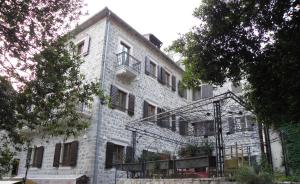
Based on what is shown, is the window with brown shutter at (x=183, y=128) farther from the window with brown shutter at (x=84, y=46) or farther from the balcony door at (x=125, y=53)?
the window with brown shutter at (x=84, y=46)

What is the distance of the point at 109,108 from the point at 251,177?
7.41 metres

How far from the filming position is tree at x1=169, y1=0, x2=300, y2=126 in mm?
6223

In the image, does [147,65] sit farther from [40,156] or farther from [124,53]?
[40,156]

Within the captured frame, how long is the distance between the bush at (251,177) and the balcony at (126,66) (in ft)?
29.2

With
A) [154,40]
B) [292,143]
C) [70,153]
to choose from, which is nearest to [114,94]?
[70,153]

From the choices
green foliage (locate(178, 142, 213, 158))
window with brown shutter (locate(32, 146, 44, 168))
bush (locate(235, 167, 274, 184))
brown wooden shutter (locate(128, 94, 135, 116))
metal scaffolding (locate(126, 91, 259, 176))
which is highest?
brown wooden shutter (locate(128, 94, 135, 116))

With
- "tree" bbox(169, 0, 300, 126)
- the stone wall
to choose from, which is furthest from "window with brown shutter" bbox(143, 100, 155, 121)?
"tree" bbox(169, 0, 300, 126)

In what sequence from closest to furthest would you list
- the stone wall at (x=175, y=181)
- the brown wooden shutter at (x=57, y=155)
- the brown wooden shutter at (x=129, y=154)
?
the stone wall at (x=175, y=181), the brown wooden shutter at (x=129, y=154), the brown wooden shutter at (x=57, y=155)

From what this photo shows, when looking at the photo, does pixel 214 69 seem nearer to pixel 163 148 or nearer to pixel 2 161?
pixel 2 161

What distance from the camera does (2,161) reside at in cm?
873

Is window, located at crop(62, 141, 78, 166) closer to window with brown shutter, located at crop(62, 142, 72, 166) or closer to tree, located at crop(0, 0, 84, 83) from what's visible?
window with brown shutter, located at crop(62, 142, 72, 166)

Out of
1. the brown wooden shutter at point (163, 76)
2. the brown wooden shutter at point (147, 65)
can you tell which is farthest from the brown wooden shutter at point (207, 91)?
the brown wooden shutter at point (147, 65)

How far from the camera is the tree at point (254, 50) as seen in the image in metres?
6.22

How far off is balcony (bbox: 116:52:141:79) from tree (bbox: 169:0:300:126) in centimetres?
685
